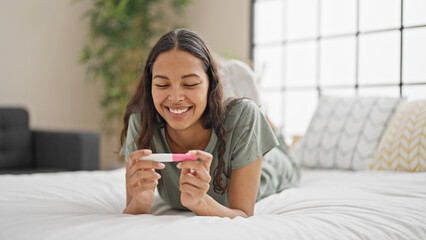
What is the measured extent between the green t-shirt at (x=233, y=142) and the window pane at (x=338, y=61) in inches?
88.2

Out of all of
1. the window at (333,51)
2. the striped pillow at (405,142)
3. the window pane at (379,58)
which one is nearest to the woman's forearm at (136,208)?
the striped pillow at (405,142)

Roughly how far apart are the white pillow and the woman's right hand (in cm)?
138

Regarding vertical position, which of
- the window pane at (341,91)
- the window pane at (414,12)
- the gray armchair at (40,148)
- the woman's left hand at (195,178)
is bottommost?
the gray armchair at (40,148)

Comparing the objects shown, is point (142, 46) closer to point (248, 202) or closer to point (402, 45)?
point (402, 45)

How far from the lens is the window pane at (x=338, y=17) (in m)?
3.38

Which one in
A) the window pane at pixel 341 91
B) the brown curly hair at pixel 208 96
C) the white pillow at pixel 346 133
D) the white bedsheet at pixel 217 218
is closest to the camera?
the white bedsheet at pixel 217 218

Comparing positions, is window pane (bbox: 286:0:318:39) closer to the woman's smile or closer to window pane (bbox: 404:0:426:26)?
window pane (bbox: 404:0:426:26)

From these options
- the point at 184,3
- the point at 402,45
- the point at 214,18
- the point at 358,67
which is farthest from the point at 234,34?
the point at 402,45

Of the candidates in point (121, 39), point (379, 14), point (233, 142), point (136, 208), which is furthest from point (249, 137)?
→ point (121, 39)

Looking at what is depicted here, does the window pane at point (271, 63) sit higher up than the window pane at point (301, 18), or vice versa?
the window pane at point (301, 18)

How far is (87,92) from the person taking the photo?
14.8ft

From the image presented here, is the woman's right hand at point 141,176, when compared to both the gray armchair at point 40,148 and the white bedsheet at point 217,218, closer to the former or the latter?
the white bedsheet at point 217,218

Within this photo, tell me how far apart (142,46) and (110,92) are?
21.4 inches

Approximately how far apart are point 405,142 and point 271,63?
2.07 meters
